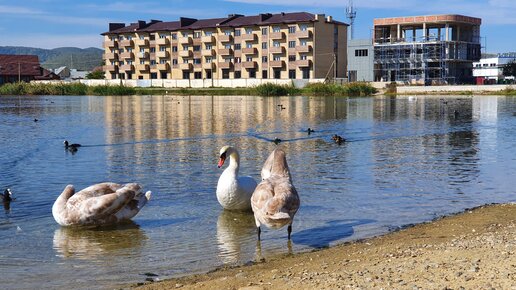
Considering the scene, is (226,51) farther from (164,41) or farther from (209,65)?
(164,41)

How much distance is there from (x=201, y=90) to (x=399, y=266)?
130 meters

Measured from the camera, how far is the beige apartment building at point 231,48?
151 m

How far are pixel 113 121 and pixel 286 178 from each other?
3931cm

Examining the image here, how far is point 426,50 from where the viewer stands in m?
135

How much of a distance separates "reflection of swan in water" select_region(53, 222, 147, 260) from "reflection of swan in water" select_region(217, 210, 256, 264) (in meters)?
1.64

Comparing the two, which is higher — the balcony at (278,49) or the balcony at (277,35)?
the balcony at (277,35)

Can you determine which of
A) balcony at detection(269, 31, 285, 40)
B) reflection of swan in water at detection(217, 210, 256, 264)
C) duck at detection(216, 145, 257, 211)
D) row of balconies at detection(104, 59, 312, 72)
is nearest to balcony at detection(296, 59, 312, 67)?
row of balconies at detection(104, 59, 312, 72)

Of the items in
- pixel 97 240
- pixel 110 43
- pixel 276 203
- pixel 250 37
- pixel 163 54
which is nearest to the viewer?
pixel 276 203

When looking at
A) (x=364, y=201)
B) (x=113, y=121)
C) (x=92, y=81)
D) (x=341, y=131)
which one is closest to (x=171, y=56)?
(x=92, y=81)

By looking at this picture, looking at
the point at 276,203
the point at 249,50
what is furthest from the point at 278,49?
the point at 276,203

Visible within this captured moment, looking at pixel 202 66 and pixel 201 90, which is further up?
pixel 202 66

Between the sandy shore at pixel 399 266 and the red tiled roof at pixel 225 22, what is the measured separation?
5529 inches

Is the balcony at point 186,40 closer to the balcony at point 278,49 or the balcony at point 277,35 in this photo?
the balcony at point 277,35

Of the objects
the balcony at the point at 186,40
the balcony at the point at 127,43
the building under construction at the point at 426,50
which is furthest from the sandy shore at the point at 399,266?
the balcony at the point at 127,43
